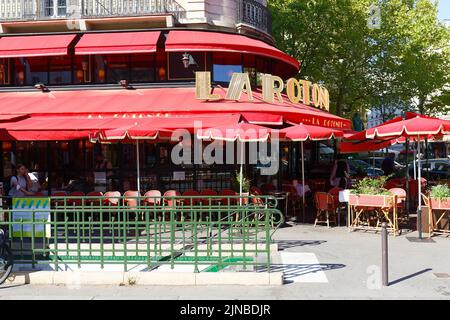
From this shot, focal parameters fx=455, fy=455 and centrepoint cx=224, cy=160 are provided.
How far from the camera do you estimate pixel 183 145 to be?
14.2 metres

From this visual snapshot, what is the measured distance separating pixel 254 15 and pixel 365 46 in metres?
9.85

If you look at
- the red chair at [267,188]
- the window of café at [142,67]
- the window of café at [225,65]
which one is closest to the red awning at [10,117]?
the window of café at [142,67]

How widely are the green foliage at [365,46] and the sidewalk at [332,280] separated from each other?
1681 centimetres

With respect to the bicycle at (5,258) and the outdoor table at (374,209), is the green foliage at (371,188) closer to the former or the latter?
the outdoor table at (374,209)

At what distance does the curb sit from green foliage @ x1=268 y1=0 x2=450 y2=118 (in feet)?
63.0

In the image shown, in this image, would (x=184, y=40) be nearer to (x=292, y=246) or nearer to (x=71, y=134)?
(x=71, y=134)

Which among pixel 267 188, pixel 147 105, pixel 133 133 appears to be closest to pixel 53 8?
pixel 147 105

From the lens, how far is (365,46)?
81.1 ft

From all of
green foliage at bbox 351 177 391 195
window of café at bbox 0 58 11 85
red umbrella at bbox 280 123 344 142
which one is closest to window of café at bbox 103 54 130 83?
window of café at bbox 0 58 11 85

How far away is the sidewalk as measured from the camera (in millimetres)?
6258

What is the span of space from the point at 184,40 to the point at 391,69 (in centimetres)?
1494

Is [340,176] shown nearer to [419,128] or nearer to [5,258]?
[419,128]

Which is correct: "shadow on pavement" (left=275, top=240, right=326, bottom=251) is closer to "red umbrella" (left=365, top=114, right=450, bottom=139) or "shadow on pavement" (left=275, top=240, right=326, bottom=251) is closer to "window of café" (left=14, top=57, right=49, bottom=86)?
"red umbrella" (left=365, top=114, right=450, bottom=139)

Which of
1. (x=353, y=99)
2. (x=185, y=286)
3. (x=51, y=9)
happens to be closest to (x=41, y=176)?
(x=51, y=9)
